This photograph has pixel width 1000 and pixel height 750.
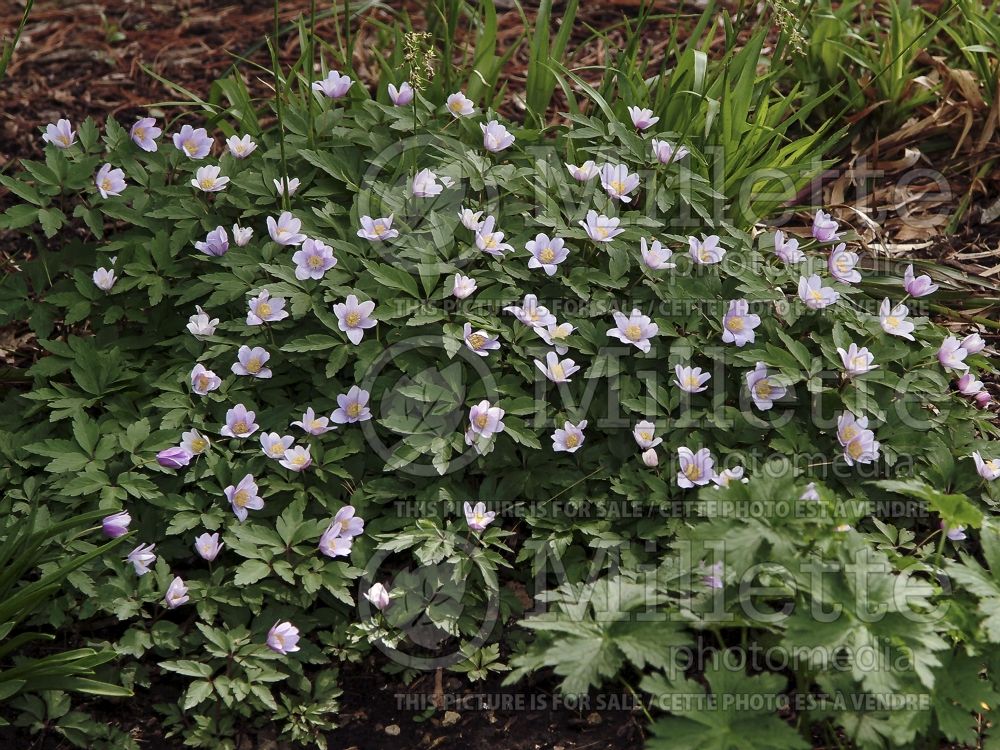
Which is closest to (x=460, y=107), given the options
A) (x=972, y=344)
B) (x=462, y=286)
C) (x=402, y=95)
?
(x=402, y=95)

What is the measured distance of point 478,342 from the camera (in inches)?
102

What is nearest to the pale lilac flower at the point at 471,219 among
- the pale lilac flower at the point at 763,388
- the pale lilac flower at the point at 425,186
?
the pale lilac flower at the point at 425,186

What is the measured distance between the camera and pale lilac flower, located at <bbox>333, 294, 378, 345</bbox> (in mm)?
2590

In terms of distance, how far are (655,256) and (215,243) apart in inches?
47.1

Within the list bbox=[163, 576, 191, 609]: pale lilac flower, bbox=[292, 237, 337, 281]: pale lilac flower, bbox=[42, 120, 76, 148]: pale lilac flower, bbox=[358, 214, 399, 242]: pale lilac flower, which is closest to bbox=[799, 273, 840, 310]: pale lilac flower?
bbox=[358, 214, 399, 242]: pale lilac flower

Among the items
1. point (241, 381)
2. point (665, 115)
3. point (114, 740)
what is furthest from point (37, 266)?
point (665, 115)

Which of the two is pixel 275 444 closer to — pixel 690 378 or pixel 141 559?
pixel 141 559

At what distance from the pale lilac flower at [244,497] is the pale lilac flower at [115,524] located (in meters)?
0.24

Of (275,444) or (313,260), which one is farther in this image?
(313,260)

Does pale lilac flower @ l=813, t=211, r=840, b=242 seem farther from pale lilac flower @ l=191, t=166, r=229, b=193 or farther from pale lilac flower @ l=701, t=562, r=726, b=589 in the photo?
pale lilac flower @ l=191, t=166, r=229, b=193

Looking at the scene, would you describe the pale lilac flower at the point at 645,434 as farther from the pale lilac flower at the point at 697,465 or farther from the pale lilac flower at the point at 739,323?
the pale lilac flower at the point at 739,323

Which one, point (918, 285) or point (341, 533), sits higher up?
point (918, 285)

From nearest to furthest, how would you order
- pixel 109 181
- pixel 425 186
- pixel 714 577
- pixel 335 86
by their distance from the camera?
pixel 714 577 → pixel 425 186 → pixel 109 181 → pixel 335 86

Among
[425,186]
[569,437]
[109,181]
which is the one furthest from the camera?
[109,181]
